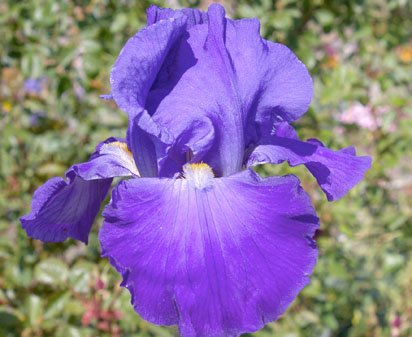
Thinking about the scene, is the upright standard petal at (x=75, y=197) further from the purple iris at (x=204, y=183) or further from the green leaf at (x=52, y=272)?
the green leaf at (x=52, y=272)

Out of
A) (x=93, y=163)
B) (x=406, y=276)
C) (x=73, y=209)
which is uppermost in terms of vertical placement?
(x=93, y=163)

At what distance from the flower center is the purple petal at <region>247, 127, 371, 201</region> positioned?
86 mm

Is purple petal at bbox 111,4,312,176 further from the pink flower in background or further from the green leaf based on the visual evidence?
the pink flower in background

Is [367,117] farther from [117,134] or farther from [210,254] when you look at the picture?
[210,254]

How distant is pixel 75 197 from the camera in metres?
1.10

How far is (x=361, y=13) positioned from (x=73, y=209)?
145 centimetres

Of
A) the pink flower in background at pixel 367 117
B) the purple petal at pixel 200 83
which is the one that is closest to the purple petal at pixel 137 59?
the purple petal at pixel 200 83

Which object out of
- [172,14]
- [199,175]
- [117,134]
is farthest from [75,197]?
[117,134]

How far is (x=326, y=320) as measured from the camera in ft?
6.91

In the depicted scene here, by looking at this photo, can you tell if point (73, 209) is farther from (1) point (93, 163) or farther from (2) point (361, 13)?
(2) point (361, 13)

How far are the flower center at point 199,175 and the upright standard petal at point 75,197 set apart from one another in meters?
0.13

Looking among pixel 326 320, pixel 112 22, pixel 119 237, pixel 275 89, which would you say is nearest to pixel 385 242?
pixel 326 320

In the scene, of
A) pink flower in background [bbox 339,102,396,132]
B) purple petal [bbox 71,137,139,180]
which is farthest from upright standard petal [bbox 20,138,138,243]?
pink flower in background [bbox 339,102,396,132]

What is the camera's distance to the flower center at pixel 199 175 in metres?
0.95
